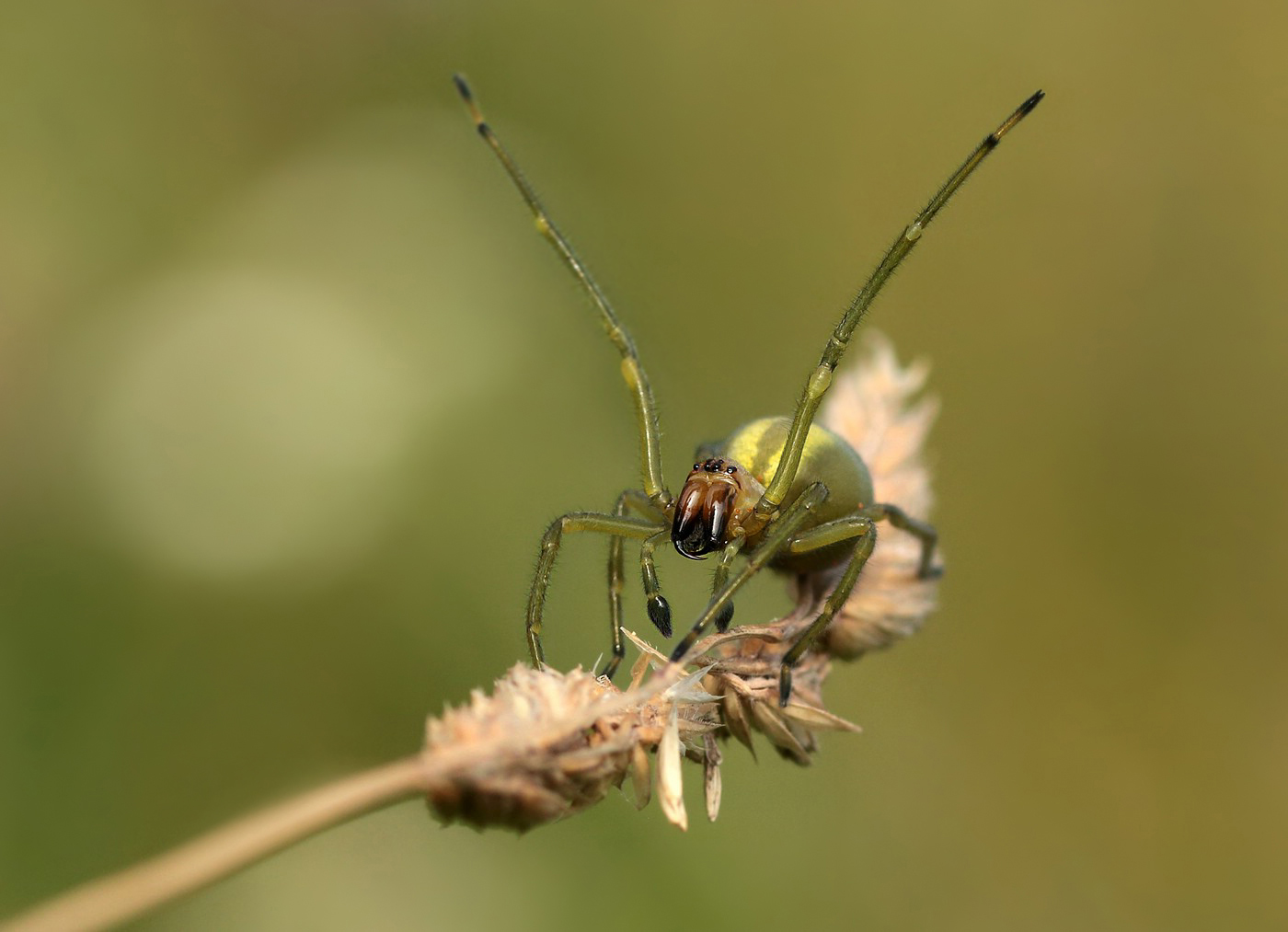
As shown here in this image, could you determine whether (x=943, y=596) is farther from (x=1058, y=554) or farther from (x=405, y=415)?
(x=405, y=415)

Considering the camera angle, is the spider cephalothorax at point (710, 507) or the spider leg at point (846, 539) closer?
the spider leg at point (846, 539)

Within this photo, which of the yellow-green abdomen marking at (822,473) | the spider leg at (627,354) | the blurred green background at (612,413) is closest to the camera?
the spider leg at (627,354)

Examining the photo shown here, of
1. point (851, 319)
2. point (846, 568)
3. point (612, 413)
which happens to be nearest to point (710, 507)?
point (846, 568)

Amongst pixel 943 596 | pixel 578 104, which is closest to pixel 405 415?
pixel 578 104

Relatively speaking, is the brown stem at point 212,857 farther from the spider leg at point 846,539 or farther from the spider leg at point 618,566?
the spider leg at point 618,566

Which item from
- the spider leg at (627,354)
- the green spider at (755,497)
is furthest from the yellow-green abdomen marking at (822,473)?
the spider leg at (627,354)

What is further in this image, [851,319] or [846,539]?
[846,539]

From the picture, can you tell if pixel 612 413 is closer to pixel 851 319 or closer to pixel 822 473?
pixel 822 473


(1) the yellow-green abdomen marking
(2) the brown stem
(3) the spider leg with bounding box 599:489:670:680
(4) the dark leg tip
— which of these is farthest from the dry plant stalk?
(3) the spider leg with bounding box 599:489:670:680
